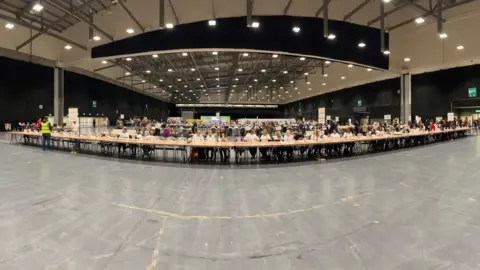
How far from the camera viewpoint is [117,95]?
34500mm

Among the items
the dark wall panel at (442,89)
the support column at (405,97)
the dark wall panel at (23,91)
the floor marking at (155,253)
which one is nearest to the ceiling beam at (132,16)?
the floor marking at (155,253)

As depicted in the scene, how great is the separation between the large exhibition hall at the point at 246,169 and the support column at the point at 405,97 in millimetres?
126

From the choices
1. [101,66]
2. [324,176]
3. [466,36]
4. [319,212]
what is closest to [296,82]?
[466,36]

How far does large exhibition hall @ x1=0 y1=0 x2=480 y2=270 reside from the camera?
9.39 ft

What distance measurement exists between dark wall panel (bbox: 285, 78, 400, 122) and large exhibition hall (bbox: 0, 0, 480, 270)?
2.54 feet

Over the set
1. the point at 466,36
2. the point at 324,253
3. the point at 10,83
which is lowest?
the point at 324,253

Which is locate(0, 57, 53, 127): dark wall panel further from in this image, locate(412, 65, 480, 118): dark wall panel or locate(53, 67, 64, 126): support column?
locate(412, 65, 480, 118): dark wall panel

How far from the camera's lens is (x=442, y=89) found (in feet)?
69.5

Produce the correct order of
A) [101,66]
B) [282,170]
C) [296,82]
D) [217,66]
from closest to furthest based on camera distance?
[282,170], [217,66], [101,66], [296,82]

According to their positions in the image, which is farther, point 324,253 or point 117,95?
point 117,95

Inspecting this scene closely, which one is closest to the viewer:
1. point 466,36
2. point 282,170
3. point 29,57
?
point 282,170

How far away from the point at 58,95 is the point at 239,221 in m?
24.0

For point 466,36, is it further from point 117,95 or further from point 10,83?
point 117,95

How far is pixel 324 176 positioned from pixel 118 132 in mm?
8894
